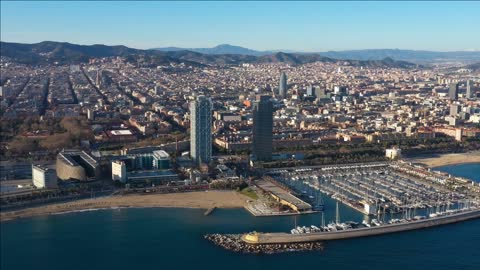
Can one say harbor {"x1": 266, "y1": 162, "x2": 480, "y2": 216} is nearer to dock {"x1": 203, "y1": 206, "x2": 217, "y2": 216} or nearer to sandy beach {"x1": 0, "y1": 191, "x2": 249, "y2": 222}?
sandy beach {"x1": 0, "y1": 191, "x2": 249, "y2": 222}

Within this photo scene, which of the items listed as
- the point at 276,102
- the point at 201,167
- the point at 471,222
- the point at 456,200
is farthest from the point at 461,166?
the point at 276,102

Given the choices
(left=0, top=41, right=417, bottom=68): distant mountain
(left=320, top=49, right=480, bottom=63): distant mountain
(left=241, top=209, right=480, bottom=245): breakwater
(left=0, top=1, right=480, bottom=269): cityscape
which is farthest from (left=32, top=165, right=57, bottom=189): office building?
(left=320, top=49, right=480, bottom=63): distant mountain

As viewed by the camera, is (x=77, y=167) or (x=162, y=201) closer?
(x=162, y=201)

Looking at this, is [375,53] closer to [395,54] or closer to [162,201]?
[395,54]

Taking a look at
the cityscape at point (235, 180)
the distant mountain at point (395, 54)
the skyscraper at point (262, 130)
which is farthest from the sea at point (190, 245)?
the distant mountain at point (395, 54)

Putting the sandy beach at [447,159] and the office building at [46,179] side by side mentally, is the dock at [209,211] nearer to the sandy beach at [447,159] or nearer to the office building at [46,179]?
the office building at [46,179]

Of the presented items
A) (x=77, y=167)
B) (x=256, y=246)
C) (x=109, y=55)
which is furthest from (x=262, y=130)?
(x=109, y=55)

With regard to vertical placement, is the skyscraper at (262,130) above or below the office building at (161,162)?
above

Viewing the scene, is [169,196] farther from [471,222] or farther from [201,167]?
Answer: [471,222]

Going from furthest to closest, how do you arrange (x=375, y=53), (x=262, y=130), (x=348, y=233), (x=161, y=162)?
(x=375, y=53)
(x=262, y=130)
(x=161, y=162)
(x=348, y=233)
